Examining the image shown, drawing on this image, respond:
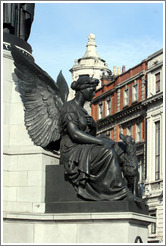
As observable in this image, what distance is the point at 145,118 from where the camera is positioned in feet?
179

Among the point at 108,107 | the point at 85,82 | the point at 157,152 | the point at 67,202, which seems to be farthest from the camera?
the point at 108,107

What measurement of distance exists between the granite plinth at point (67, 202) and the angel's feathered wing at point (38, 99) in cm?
70

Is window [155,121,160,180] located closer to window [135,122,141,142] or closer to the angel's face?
window [135,122,141,142]

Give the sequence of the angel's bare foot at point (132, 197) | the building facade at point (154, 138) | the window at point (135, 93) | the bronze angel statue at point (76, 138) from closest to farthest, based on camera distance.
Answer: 1. the angel's bare foot at point (132, 197)
2. the bronze angel statue at point (76, 138)
3. the building facade at point (154, 138)
4. the window at point (135, 93)

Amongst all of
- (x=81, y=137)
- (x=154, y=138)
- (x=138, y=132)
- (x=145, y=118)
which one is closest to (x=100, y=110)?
(x=138, y=132)

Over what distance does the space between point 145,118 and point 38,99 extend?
4345 cm

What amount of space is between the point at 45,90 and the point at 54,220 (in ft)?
8.37

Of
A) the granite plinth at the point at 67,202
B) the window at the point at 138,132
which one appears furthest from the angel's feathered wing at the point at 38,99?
the window at the point at 138,132

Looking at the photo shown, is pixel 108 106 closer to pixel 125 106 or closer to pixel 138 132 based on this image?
pixel 125 106

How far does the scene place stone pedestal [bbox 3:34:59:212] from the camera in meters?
10.7

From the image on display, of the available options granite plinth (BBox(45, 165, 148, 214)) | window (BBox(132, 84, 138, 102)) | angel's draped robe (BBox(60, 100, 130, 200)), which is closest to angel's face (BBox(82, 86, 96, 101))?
angel's draped robe (BBox(60, 100, 130, 200))

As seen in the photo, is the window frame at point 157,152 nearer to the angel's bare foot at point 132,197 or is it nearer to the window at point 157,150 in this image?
the window at point 157,150

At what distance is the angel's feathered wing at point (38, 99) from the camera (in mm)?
11211

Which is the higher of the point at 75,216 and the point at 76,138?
the point at 76,138
